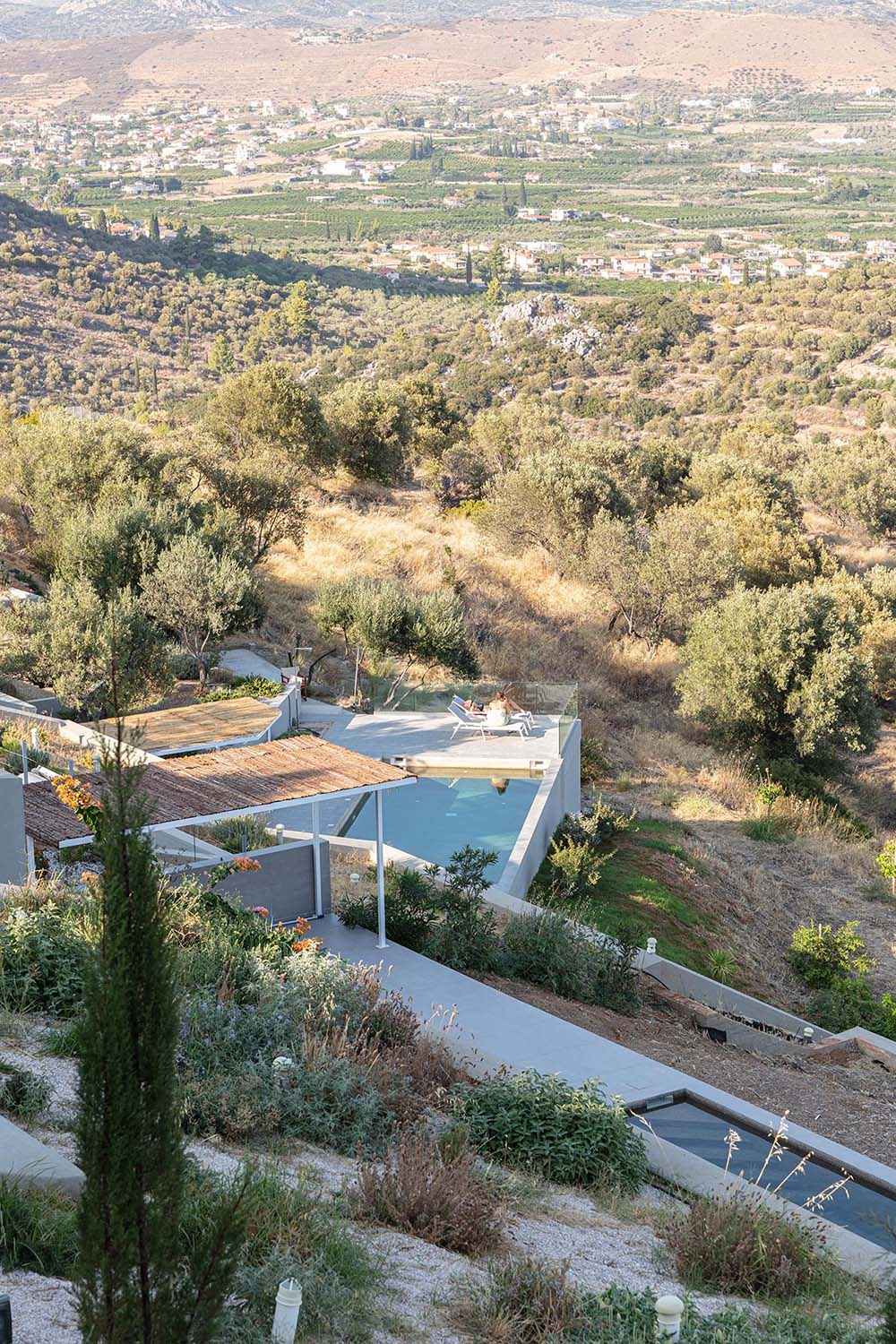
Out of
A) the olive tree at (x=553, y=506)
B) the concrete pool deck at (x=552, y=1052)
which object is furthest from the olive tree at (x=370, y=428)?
the concrete pool deck at (x=552, y=1052)

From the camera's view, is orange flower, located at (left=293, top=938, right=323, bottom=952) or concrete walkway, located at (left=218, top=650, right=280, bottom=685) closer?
orange flower, located at (left=293, top=938, right=323, bottom=952)

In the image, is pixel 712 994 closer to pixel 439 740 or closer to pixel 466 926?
pixel 466 926

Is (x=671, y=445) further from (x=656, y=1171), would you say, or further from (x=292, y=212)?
(x=292, y=212)

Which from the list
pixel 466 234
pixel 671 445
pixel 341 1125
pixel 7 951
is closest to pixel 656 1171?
pixel 341 1125

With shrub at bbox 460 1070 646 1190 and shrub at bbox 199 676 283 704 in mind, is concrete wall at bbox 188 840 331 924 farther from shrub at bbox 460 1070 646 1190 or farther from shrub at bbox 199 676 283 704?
shrub at bbox 199 676 283 704

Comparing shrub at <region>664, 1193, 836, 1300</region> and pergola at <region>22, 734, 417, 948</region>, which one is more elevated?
pergola at <region>22, 734, 417, 948</region>

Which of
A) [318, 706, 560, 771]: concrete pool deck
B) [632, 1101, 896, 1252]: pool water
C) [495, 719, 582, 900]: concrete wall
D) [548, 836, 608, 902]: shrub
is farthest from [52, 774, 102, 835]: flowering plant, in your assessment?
[318, 706, 560, 771]: concrete pool deck
